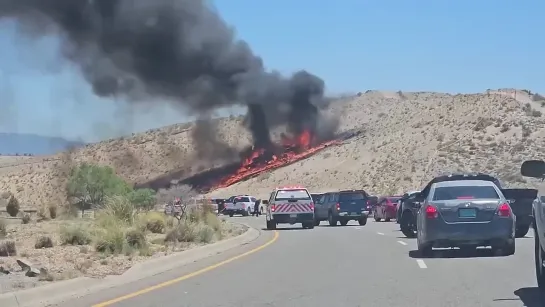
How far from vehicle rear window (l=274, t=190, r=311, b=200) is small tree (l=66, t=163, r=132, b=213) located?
87.0ft

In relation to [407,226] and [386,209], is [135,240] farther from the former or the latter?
[386,209]

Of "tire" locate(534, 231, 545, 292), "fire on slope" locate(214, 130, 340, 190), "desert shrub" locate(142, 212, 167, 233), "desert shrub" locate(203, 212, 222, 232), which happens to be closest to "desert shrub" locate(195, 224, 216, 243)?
"desert shrub" locate(203, 212, 222, 232)

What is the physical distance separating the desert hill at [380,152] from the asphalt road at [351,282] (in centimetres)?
4651

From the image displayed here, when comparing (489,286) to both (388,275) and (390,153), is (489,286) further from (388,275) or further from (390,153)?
(390,153)

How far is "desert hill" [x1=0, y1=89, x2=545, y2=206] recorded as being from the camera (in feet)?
265

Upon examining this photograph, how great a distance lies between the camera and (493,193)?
20375 millimetres

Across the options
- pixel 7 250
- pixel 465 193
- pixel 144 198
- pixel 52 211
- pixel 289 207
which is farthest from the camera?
pixel 144 198

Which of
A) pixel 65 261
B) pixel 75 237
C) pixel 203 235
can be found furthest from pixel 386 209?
pixel 65 261

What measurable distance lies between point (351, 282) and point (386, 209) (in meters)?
32.9

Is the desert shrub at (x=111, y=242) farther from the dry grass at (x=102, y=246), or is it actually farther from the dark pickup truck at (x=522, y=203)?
the dark pickup truck at (x=522, y=203)

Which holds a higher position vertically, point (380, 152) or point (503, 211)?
point (380, 152)

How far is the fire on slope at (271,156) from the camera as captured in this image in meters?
73.4

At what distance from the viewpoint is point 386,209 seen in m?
48.1

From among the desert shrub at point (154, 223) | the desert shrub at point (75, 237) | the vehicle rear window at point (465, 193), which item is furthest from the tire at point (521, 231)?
A: the desert shrub at point (75, 237)
